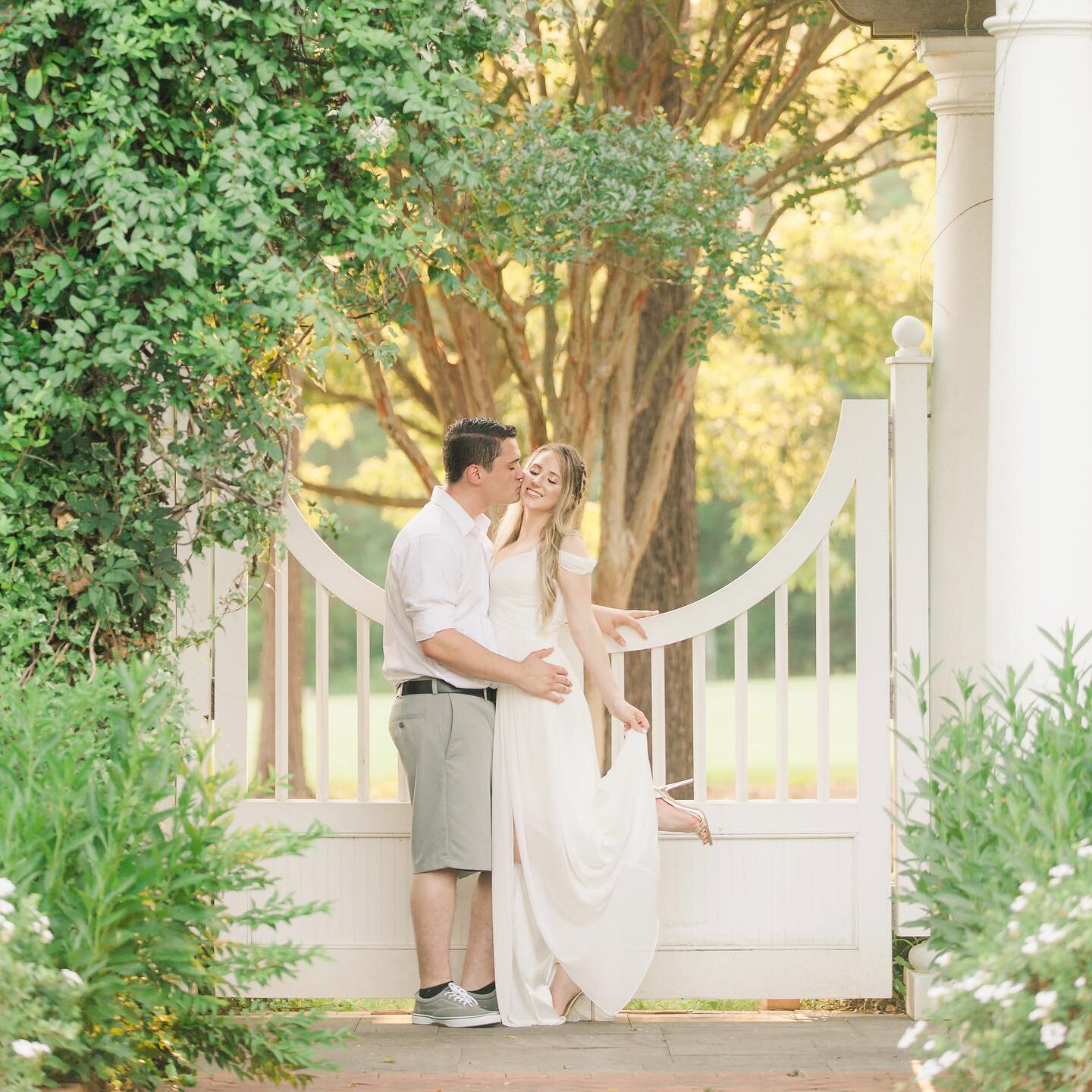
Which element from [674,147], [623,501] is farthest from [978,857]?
[623,501]

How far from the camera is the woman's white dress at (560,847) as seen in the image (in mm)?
4922

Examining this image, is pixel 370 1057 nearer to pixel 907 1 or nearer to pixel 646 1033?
pixel 646 1033

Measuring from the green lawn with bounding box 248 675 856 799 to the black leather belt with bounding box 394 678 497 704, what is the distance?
542 inches

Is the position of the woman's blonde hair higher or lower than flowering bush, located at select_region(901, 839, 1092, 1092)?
higher

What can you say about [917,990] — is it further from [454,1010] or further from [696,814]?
[454,1010]

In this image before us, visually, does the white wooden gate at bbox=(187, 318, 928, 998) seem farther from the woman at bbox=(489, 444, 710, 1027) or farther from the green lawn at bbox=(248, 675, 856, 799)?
the green lawn at bbox=(248, 675, 856, 799)

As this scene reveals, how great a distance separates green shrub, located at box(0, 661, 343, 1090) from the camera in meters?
3.26

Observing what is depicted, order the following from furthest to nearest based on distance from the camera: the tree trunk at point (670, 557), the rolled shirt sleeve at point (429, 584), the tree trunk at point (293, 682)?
the tree trunk at point (293, 682) < the tree trunk at point (670, 557) < the rolled shirt sleeve at point (429, 584)

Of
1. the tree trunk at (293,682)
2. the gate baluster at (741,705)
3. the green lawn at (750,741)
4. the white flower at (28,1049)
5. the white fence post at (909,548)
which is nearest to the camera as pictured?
the white flower at (28,1049)

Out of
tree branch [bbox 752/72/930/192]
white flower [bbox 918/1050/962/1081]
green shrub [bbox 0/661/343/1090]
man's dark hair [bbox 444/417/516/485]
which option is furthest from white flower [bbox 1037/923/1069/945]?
tree branch [bbox 752/72/930/192]

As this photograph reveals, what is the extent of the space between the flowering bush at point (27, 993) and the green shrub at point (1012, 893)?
5.76ft

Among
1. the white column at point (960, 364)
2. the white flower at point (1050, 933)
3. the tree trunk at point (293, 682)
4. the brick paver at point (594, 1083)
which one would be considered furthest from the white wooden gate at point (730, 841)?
the tree trunk at point (293, 682)

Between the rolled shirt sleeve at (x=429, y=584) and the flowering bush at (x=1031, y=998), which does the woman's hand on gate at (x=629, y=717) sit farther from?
the flowering bush at (x=1031, y=998)

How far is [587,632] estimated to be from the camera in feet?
16.5
